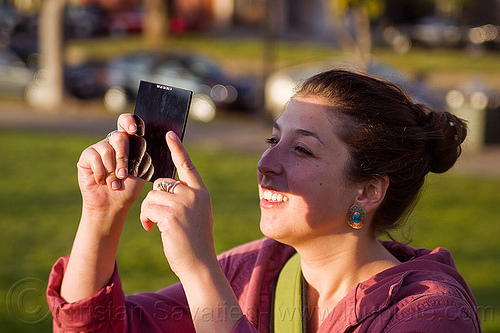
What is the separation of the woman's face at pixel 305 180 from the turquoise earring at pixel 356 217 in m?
0.02

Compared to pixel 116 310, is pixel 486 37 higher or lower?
lower

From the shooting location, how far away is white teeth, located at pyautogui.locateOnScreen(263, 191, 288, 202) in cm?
237

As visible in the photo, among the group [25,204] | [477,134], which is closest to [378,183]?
[25,204]

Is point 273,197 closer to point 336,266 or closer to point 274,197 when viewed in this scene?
point 274,197

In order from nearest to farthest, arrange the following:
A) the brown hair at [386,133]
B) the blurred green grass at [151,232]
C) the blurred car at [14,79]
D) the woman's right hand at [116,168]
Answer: the woman's right hand at [116,168], the brown hair at [386,133], the blurred green grass at [151,232], the blurred car at [14,79]

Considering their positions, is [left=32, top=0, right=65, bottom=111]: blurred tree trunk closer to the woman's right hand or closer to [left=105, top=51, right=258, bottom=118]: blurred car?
[left=105, top=51, right=258, bottom=118]: blurred car

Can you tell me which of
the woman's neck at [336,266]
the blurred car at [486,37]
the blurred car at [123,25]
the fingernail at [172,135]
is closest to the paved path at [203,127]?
the woman's neck at [336,266]

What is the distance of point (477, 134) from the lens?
13234 mm

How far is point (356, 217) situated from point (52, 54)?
58.1 feet

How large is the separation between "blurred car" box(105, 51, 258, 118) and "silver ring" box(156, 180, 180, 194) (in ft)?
50.9

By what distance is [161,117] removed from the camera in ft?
7.45

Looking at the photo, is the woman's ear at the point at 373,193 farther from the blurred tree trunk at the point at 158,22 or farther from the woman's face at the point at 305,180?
the blurred tree trunk at the point at 158,22

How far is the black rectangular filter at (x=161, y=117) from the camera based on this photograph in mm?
2230

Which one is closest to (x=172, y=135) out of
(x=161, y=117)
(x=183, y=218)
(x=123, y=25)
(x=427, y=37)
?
(x=161, y=117)
